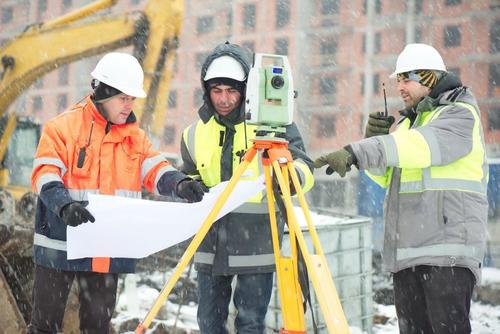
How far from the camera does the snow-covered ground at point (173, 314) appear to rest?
4926 mm

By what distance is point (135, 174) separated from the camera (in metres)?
2.93

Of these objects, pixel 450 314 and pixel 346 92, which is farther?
pixel 346 92

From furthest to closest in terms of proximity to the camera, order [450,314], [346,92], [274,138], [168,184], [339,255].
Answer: [346,92]
[339,255]
[168,184]
[450,314]
[274,138]

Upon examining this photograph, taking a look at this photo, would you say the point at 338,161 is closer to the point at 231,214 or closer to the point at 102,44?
the point at 231,214

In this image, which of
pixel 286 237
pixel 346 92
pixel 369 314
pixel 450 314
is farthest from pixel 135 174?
pixel 346 92

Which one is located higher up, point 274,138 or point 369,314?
point 274,138

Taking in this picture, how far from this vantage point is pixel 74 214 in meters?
2.52

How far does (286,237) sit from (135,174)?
1.92 m

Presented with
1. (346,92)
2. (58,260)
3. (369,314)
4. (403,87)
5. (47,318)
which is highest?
(346,92)

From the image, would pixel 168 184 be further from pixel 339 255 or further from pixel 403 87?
pixel 339 255

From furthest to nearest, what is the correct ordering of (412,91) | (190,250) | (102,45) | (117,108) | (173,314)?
(102,45)
(173,314)
(412,91)
(117,108)
(190,250)

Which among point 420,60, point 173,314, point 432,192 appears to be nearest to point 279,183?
point 432,192

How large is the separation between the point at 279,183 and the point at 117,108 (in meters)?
0.93

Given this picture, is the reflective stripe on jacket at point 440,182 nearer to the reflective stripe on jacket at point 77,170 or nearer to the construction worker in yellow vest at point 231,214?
the construction worker in yellow vest at point 231,214
